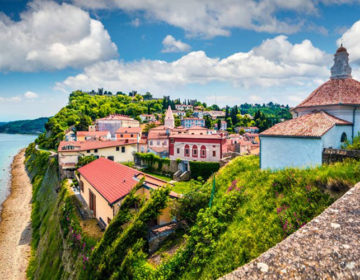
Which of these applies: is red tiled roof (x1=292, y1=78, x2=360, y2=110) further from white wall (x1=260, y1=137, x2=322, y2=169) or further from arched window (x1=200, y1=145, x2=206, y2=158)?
arched window (x1=200, y1=145, x2=206, y2=158)

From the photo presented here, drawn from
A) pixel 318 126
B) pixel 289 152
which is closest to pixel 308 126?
pixel 318 126

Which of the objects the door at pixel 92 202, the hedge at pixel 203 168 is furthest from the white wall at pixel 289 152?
the hedge at pixel 203 168

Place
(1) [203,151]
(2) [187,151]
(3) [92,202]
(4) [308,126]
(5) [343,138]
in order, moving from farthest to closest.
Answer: (2) [187,151] → (1) [203,151] → (3) [92,202] → (5) [343,138] → (4) [308,126]

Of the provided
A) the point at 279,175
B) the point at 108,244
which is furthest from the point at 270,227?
the point at 108,244

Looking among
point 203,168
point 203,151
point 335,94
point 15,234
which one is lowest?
point 15,234

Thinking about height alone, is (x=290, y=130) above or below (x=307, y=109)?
below

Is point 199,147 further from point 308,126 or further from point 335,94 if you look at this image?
point 308,126

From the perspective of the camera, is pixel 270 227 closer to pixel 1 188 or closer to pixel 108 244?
pixel 108 244
